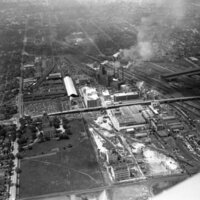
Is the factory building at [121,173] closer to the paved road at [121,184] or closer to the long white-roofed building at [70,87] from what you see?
the paved road at [121,184]

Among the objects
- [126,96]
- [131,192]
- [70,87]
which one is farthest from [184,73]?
[131,192]

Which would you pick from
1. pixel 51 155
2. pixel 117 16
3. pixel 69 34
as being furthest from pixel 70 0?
pixel 51 155

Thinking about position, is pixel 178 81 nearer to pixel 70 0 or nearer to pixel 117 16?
pixel 117 16

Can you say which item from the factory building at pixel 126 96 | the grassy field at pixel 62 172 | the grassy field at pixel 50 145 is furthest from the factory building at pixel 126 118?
the grassy field at pixel 62 172

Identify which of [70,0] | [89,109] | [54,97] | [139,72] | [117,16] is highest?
[70,0]

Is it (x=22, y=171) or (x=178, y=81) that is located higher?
(x=178, y=81)

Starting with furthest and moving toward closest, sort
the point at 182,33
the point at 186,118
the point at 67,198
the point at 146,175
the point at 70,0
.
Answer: the point at 70,0 → the point at 182,33 → the point at 186,118 → the point at 146,175 → the point at 67,198

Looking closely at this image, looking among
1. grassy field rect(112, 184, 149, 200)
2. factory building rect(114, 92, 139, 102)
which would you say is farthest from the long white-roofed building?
grassy field rect(112, 184, 149, 200)

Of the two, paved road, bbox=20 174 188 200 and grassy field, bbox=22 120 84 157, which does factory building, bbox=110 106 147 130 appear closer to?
grassy field, bbox=22 120 84 157
